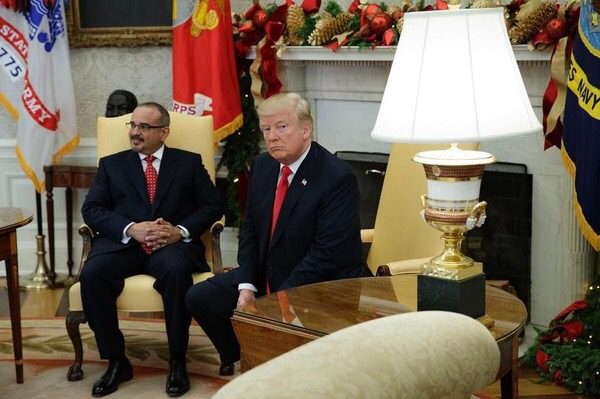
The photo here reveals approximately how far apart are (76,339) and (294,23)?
2.10m

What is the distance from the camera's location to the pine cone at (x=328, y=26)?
4930mm

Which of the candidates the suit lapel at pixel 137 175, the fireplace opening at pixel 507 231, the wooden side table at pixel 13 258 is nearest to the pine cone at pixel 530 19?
the fireplace opening at pixel 507 231

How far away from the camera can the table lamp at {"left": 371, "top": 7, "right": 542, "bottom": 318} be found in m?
2.32

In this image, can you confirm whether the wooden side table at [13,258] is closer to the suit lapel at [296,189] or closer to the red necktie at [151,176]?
the red necktie at [151,176]

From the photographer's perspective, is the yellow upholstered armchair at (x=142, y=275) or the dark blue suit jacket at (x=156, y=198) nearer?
the yellow upholstered armchair at (x=142, y=275)

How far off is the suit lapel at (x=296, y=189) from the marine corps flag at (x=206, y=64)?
6.44 feet

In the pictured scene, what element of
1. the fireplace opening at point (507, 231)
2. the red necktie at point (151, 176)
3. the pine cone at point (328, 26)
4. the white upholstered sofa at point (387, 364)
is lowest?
the fireplace opening at point (507, 231)

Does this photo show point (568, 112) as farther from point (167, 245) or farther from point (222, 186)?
point (222, 186)

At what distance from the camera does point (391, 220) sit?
3.95 metres

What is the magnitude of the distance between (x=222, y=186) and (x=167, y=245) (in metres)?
1.66

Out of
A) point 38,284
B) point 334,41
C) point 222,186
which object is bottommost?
point 38,284

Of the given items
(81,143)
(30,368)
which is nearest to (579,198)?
(30,368)

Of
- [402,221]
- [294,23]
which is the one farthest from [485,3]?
[294,23]

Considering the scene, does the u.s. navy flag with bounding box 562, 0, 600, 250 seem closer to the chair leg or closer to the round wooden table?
the round wooden table
